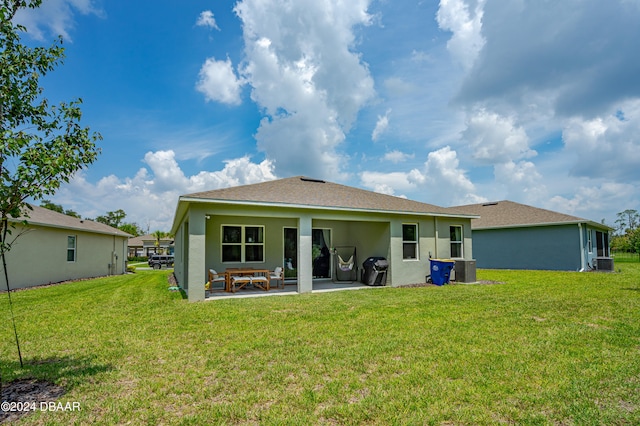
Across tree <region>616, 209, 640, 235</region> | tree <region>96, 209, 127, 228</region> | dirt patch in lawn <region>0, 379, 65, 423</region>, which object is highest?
tree <region>96, 209, 127, 228</region>

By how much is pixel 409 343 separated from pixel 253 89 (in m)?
12.3

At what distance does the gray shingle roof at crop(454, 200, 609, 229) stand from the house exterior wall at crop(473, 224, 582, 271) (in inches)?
20.1

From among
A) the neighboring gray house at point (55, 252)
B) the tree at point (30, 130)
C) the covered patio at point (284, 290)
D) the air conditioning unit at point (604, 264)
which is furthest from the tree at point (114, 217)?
the air conditioning unit at point (604, 264)

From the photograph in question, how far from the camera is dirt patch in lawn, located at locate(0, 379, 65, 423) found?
303 centimetres

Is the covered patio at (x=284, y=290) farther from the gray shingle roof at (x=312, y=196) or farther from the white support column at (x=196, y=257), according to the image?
the gray shingle roof at (x=312, y=196)

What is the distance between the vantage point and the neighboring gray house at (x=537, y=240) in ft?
60.4

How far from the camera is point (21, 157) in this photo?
3.26 meters

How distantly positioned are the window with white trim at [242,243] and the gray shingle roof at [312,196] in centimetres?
169

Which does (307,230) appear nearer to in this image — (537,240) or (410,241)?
(410,241)

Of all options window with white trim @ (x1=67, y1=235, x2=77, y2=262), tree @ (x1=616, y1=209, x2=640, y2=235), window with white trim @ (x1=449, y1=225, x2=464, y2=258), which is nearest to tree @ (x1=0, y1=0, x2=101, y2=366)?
window with white trim @ (x1=449, y1=225, x2=464, y2=258)

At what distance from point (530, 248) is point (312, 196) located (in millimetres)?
15518

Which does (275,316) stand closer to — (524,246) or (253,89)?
(253,89)

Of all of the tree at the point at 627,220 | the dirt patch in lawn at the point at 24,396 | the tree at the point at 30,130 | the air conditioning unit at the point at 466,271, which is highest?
the tree at the point at 627,220

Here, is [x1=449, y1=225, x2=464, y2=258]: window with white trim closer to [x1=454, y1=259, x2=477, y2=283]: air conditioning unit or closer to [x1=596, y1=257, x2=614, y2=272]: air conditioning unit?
[x1=454, y1=259, x2=477, y2=283]: air conditioning unit
